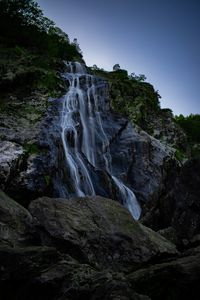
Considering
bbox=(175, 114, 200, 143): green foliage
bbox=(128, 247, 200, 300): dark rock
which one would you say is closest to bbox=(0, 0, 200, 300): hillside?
bbox=(128, 247, 200, 300): dark rock

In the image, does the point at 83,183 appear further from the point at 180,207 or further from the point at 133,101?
the point at 133,101

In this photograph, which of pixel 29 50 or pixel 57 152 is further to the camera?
pixel 29 50

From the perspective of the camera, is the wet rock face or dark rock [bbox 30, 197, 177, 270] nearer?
dark rock [bbox 30, 197, 177, 270]

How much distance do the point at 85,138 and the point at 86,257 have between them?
58.7 ft

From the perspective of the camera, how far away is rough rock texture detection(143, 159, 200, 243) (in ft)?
41.3

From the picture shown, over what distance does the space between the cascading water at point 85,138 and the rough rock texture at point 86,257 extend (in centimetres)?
967

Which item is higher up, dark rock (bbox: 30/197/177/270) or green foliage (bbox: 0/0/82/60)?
green foliage (bbox: 0/0/82/60)

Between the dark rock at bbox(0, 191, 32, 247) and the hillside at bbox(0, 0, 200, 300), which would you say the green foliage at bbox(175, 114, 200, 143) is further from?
the dark rock at bbox(0, 191, 32, 247)

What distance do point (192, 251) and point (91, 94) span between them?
2417 cm

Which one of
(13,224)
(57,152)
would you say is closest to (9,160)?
(57,152)

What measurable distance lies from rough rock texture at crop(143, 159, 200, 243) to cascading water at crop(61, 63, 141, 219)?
791 centimetres

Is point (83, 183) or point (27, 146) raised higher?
point (27, 146)

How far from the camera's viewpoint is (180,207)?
13227mm

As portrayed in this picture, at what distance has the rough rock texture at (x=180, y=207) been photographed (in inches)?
495
